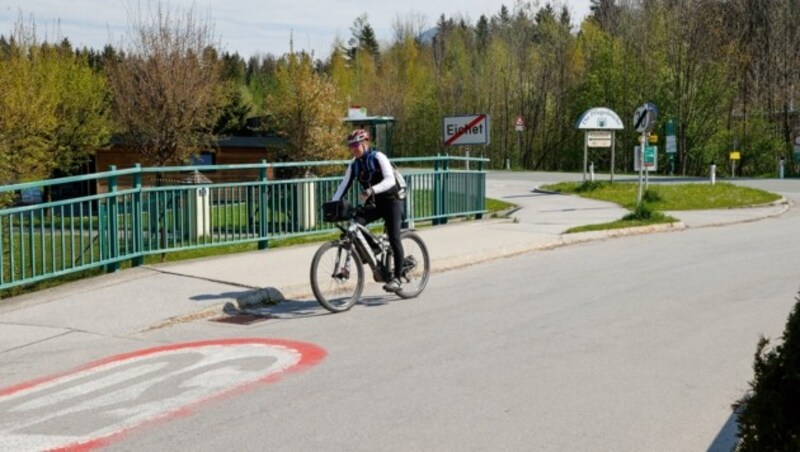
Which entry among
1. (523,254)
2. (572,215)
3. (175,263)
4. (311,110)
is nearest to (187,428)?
(175,263)

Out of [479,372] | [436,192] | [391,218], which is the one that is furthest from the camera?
[436,192]

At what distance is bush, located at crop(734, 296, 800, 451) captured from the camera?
3271 mm

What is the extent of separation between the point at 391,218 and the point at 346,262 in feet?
2.32

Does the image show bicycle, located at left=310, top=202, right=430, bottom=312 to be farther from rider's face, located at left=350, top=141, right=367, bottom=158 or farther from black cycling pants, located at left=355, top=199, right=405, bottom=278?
rider's face, located at left=350, top=141, right=367, bottom=158

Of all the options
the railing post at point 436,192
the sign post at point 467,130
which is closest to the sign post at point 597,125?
the sign post at point 467,130

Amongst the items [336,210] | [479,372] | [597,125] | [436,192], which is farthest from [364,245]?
[597,125]

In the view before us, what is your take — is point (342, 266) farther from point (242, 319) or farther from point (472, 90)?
point (472, 90)

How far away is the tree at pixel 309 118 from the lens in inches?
1155

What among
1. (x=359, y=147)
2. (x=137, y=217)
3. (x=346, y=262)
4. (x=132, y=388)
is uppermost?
(x=359, y=147)

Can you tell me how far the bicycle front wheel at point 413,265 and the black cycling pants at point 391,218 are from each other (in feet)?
0.81

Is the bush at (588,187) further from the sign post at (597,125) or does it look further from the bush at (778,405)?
the bush at (778,405)

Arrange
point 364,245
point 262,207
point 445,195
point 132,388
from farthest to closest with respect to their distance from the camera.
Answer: point 445,195 < point 262,207 < point 364,245 < point 132,388

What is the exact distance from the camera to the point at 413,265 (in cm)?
991

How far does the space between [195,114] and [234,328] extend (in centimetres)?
2329
